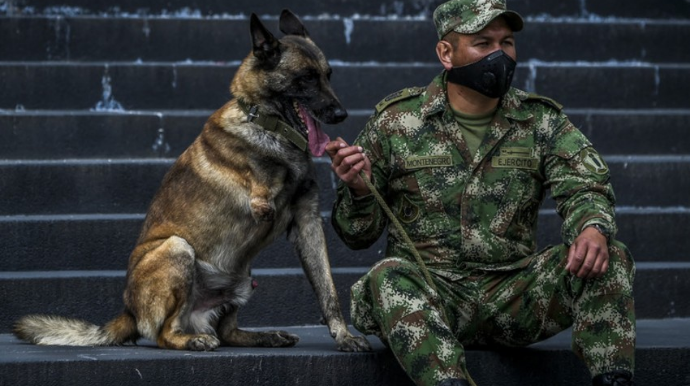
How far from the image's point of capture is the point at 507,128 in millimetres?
5035

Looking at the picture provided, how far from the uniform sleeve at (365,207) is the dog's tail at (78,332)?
102 cm

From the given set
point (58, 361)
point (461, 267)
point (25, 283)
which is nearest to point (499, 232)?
point (461, 267)

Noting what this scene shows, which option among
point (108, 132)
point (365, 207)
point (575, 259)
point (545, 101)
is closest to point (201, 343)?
point (365, 207)

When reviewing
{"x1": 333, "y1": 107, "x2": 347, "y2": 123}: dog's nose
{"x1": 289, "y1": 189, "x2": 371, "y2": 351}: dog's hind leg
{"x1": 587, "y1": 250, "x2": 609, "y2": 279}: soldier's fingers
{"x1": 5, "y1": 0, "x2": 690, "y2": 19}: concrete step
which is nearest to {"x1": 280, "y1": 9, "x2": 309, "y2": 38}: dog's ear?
{"x1": 333, "y1": 107, "x2": 347, "y2": 123}: dog's nose

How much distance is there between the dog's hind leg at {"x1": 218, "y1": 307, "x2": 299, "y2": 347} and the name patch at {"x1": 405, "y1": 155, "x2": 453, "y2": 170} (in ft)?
3.15

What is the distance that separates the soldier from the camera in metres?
4.75

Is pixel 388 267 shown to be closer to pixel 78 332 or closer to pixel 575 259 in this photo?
pixel 575 259

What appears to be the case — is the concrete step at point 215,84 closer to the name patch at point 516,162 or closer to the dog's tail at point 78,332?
the dog's tail at point 78,332

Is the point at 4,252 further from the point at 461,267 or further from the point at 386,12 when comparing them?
the point at 386,12

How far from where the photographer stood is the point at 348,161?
4719 mm

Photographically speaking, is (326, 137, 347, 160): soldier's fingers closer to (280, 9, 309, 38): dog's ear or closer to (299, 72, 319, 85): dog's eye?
(299, 72, 319, 85): dog's eye

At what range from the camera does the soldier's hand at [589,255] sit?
4465 millimetres

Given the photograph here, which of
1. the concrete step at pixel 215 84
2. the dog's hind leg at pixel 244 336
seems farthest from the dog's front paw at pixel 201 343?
the concrete step at pixel 215 84

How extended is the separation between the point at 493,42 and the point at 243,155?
1.20m
